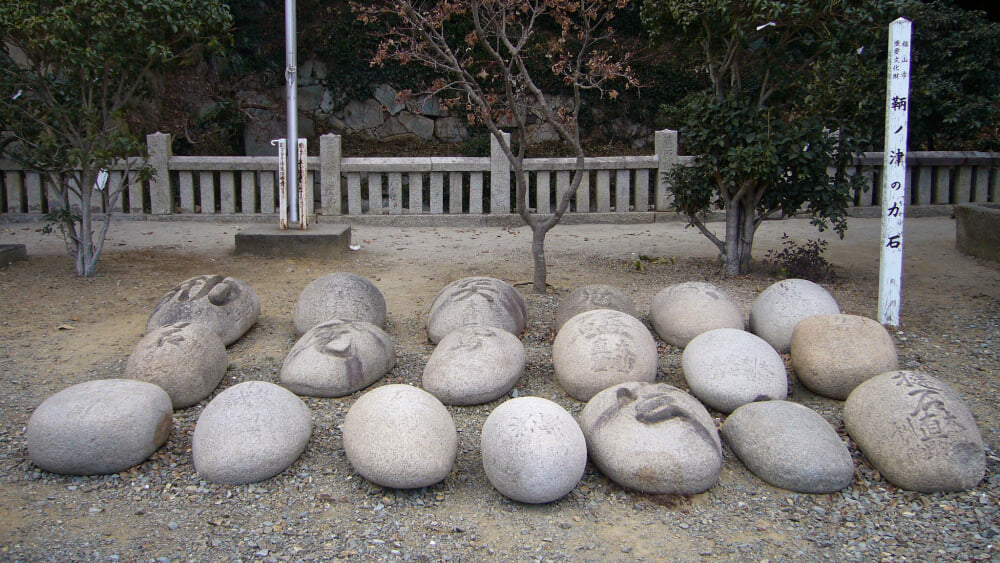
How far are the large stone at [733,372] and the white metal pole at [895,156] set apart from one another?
1887mm

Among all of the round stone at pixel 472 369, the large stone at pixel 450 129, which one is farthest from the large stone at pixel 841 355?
the large stone at pixel 450 129

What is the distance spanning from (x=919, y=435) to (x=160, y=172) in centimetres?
1022

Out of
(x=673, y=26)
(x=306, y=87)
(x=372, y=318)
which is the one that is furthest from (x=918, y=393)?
(x=306, y=87)

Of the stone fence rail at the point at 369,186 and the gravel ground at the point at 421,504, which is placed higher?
the stone fence rail at the point at 369,186

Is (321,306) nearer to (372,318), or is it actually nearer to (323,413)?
(372,318)

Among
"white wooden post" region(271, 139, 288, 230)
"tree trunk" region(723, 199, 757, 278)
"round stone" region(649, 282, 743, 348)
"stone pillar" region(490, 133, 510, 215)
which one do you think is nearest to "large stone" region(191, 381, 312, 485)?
"round stone" region(649, 282, 743, 348)

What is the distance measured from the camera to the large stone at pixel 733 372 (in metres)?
4.57

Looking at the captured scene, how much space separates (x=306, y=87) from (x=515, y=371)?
41.3ft

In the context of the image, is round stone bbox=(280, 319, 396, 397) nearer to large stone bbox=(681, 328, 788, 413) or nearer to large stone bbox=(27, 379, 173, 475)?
large stone bbox=(27, 379, 173, 475)

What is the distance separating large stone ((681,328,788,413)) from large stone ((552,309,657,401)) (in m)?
0.28

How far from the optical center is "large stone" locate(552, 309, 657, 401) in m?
4.70

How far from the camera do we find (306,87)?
16.0 m

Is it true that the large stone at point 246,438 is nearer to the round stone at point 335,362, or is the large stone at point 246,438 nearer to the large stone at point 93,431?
the large stone at point 93,431

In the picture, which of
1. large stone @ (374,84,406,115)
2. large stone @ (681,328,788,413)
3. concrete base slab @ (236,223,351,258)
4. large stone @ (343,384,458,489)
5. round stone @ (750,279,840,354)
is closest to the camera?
large stone @ (343,384,458,489)
